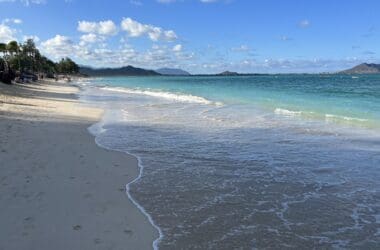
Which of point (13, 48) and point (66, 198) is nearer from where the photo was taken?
point (66, 198)

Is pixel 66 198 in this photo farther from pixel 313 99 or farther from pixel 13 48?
pixel 13 48

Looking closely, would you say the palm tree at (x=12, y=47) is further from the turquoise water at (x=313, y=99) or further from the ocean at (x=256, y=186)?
the ocean at (x=256, y=186)

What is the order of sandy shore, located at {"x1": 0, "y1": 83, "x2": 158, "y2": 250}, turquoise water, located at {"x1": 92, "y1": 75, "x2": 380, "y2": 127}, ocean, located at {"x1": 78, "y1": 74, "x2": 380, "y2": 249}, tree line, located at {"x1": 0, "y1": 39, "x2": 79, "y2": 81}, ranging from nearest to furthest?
sandy shore, located at {"x1": 0, "y1": 83, "x2": 158, "y2": 250} → ocean, located at {"x1": 78, "y1": 74, "x2": 380, "y2": 249} → turquoise water, located at {"x1": 92, "y1": 75, "x2": 380, "y2": 127} → tree line, located at {"x1": 0, "y1": 39, "x2": 79, "y2": 81}

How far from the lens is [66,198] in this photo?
708 centimetres

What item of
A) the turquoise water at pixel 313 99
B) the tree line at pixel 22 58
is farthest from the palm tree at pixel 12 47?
the turquoise water at pixel 313 99

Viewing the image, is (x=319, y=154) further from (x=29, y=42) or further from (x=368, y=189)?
(x=29, y=42)

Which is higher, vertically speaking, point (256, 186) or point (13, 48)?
point (13, 48)

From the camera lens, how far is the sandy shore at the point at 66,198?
5414 mm

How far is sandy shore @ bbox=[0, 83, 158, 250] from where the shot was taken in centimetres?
541

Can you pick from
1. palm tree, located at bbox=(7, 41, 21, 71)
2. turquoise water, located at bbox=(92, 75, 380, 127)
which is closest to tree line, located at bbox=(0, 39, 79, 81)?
palm tree, located at bbox=(7, 41, 21, 71)

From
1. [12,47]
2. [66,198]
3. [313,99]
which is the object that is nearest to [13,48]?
[12,47]

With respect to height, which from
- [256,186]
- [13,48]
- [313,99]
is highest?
[13,48]

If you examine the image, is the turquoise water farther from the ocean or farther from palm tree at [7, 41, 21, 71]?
palm tree at [7, 41, 21, 71]

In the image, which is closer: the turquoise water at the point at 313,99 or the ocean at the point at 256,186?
the ocean at the point at 256,186
